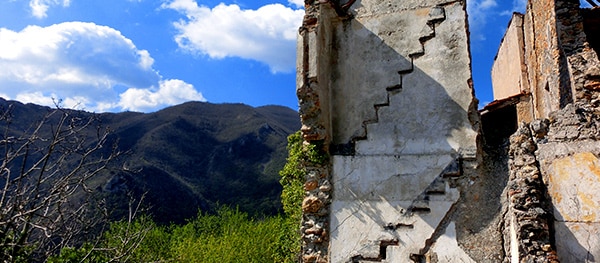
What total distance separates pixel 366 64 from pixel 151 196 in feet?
121

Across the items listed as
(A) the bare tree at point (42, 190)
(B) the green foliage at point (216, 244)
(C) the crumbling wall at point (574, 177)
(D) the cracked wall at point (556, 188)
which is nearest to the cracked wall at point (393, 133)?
(D) the cracked wall at point (556, 188)

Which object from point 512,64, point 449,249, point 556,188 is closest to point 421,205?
point 449,249

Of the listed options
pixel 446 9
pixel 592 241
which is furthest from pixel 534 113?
pixel 592 241

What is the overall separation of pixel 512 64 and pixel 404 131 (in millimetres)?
7850

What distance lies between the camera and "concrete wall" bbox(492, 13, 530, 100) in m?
11.3

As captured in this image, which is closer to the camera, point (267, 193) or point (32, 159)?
point (32, 159)

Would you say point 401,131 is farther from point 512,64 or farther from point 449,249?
point 512,64

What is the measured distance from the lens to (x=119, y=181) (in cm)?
3884

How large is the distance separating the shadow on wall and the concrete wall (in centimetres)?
549

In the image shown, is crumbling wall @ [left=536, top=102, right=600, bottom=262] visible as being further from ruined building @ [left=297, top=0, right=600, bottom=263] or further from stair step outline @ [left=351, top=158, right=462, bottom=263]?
stair step outline @ [left=351, top=158, right=462, bottom=263]

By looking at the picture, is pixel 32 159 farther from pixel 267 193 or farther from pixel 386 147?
pixel 386 147

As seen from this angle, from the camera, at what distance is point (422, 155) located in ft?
19.8

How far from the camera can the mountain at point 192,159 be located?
4197cm

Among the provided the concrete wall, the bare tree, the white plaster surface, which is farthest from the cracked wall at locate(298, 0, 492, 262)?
the concrete wall
